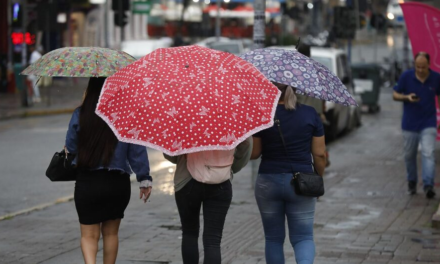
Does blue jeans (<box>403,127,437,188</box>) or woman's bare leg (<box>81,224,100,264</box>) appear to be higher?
woman's bare leg (<box>81,224,100,264</box>)

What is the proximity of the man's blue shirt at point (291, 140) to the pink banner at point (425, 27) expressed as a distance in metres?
5.81

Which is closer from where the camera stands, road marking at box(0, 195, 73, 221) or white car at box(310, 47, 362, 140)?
road marking at box(0, 195, 73, 221)

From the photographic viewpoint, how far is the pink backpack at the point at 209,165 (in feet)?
19.7

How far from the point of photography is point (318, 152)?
6.30m

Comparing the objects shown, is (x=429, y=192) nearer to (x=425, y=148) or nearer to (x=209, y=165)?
(x=425, y=148)

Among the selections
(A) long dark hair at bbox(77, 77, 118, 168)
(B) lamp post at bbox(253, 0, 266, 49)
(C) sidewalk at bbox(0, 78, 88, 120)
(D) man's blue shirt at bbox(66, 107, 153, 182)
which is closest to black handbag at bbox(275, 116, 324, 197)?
(D) man's blue shirt at bbox(66, 107, 153, 182)

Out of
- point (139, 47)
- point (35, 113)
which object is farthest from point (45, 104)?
point (139, 47)

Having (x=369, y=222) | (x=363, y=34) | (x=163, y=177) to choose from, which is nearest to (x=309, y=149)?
(x=369, y=222)

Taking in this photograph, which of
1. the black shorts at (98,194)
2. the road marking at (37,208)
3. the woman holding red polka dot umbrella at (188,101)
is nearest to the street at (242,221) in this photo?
the road marking at (37,208)

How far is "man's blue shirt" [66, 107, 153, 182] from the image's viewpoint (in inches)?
244

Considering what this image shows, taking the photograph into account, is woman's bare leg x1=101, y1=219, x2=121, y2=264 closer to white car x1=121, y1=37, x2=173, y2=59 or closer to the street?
the street

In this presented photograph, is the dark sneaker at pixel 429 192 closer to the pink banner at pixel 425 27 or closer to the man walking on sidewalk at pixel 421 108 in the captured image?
the man walking on sidewalk at pixel 421 108

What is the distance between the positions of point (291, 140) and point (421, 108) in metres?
5.48

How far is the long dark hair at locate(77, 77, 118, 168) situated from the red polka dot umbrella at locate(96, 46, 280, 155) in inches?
19.3
